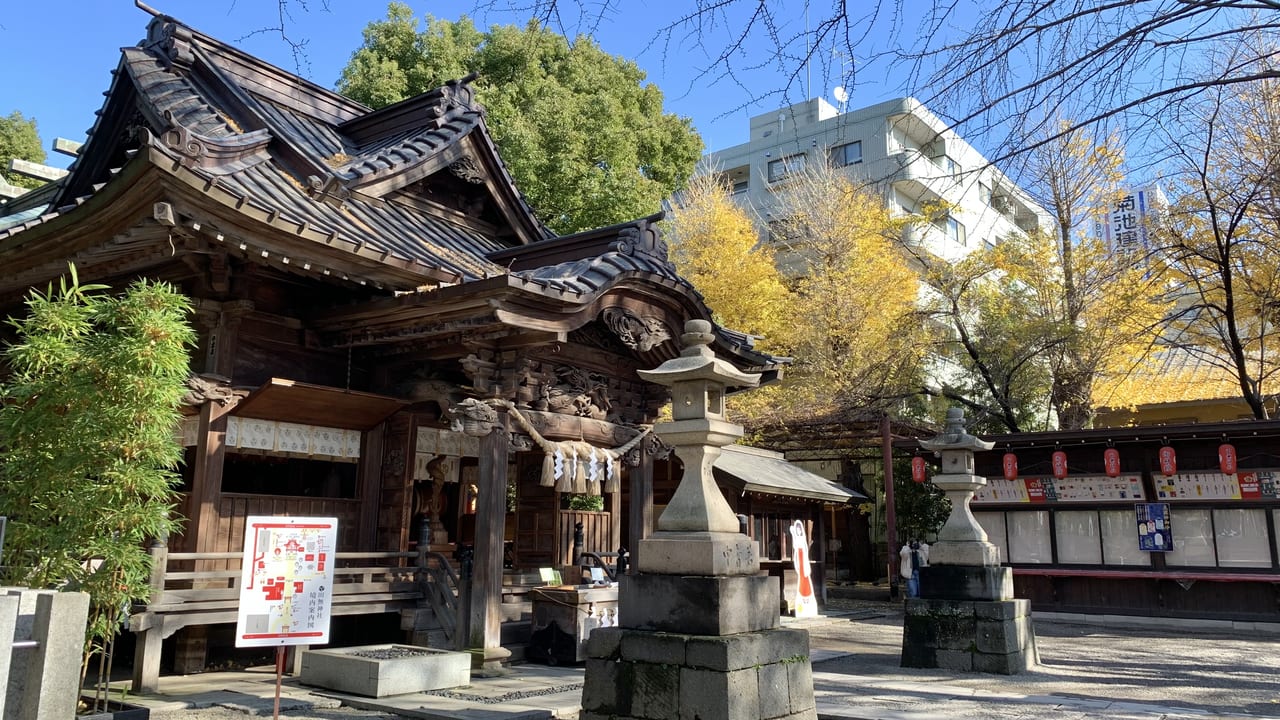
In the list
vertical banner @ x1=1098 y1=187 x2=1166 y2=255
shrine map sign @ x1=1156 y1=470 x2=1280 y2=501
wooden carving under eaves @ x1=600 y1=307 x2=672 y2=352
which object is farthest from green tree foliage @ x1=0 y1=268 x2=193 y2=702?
shrine map sign @ x1=1156 y1=470 x2=1280 y2=501

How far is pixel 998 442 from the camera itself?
1970 centimetres

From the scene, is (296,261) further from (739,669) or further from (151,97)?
(739,669)

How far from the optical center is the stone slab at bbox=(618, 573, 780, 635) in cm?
643

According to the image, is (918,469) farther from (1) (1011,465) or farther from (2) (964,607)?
(2) (964,607)

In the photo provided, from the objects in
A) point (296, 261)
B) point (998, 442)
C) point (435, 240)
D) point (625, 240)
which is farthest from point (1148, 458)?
point (296, 261)

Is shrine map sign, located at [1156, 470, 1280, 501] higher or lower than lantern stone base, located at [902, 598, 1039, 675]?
higher

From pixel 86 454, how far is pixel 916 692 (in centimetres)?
801

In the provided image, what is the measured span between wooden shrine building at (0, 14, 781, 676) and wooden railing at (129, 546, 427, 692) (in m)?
0.20

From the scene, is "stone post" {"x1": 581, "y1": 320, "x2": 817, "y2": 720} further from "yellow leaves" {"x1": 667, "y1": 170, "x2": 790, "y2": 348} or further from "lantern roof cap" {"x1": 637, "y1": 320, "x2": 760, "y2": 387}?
"yellow leaves" {"x1": 667, "y1": 170, "x2": 790, "y2": 348}

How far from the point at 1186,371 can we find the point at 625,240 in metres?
23.4

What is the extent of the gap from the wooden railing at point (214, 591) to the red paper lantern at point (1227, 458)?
615 inches

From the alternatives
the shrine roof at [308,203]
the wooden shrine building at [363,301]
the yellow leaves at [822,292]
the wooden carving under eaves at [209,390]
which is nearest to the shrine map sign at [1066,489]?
the yellow leaves at [822,292]

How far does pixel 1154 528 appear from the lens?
720 inches

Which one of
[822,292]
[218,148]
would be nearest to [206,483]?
[218,148]
